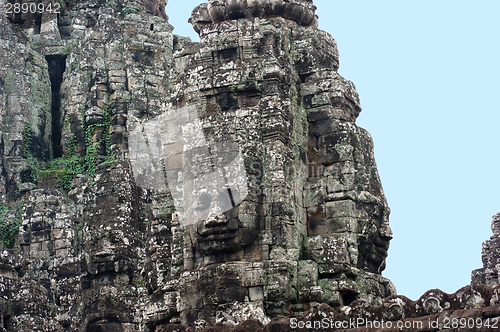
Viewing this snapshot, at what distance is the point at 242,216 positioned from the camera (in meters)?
19.0

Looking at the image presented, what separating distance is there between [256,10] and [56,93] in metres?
22.0

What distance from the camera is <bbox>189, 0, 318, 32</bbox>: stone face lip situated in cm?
2108

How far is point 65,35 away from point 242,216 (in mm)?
26686

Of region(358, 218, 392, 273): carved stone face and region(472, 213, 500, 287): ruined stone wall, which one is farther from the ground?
region(472, 213, 500, 287): ruined stone wall

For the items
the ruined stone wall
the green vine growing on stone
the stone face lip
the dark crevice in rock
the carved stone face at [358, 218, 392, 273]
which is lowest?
the carved stone face at [358, 218, 392, 273]

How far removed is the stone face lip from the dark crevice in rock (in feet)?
67.4

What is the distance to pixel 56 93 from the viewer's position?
41.4m

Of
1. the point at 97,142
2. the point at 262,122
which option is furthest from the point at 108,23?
the point at 262,122

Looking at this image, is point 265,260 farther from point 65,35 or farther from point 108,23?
point 65,35

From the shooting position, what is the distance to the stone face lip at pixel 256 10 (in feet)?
69.2

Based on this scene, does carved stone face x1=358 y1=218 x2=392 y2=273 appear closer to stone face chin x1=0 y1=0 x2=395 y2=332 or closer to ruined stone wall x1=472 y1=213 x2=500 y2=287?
stone face chin x1=0 y1=0 x2=395 y2=332

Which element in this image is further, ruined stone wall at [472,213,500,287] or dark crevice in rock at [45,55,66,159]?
dark crevice in rock at [45,55,66,159]

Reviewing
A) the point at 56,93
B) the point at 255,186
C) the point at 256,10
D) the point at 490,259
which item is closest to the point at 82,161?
the point at 56,93

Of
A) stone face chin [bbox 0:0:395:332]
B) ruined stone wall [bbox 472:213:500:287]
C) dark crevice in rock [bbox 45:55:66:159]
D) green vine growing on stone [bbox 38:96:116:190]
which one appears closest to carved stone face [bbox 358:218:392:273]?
stone face chin [bbox 0:0:395:332]
